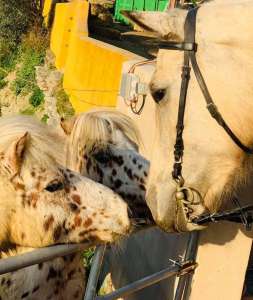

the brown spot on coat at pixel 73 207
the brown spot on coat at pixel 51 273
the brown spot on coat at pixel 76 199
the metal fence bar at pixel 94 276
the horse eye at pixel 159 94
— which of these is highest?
the horse eye at pixel 159 94

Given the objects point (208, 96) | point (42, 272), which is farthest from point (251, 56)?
point (42, 272)

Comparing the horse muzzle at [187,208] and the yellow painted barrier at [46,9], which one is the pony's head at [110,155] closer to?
the horse muzzle at [187,208]

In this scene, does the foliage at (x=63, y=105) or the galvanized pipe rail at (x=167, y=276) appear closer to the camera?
the galvanized pipe rail at (x=167, y=276)

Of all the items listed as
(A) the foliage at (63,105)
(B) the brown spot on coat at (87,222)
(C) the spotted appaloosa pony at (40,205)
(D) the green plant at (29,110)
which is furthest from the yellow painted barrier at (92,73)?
(B) the brown spot on coat at (87,222)

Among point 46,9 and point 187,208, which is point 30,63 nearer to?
point 46,9

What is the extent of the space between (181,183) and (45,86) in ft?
38.9

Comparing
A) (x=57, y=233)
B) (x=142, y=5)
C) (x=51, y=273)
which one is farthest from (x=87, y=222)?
(x=142, y=5)

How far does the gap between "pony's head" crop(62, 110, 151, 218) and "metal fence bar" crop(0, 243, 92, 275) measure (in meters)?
0.75

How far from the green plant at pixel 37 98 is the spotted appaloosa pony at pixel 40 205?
11.1m

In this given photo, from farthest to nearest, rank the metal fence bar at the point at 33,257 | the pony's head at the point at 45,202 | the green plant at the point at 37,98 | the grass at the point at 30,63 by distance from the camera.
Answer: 1. the grass at the point at 30,63
2. the green plant at the point at 37,98
3. the pony's head at the point at 45,202
4. the metal fence bar at the point at 33,257

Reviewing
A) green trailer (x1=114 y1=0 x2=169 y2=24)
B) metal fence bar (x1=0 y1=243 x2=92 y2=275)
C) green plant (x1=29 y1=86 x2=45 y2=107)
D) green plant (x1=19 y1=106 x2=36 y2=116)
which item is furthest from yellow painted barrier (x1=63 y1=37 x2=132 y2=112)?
metal fence bar (x1=0 y1=243 x2=92 y2=275)

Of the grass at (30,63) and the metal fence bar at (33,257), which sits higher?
the grass at (30,63)

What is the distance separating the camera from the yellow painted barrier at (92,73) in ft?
27.5

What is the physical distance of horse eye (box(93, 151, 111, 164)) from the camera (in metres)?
2.88
